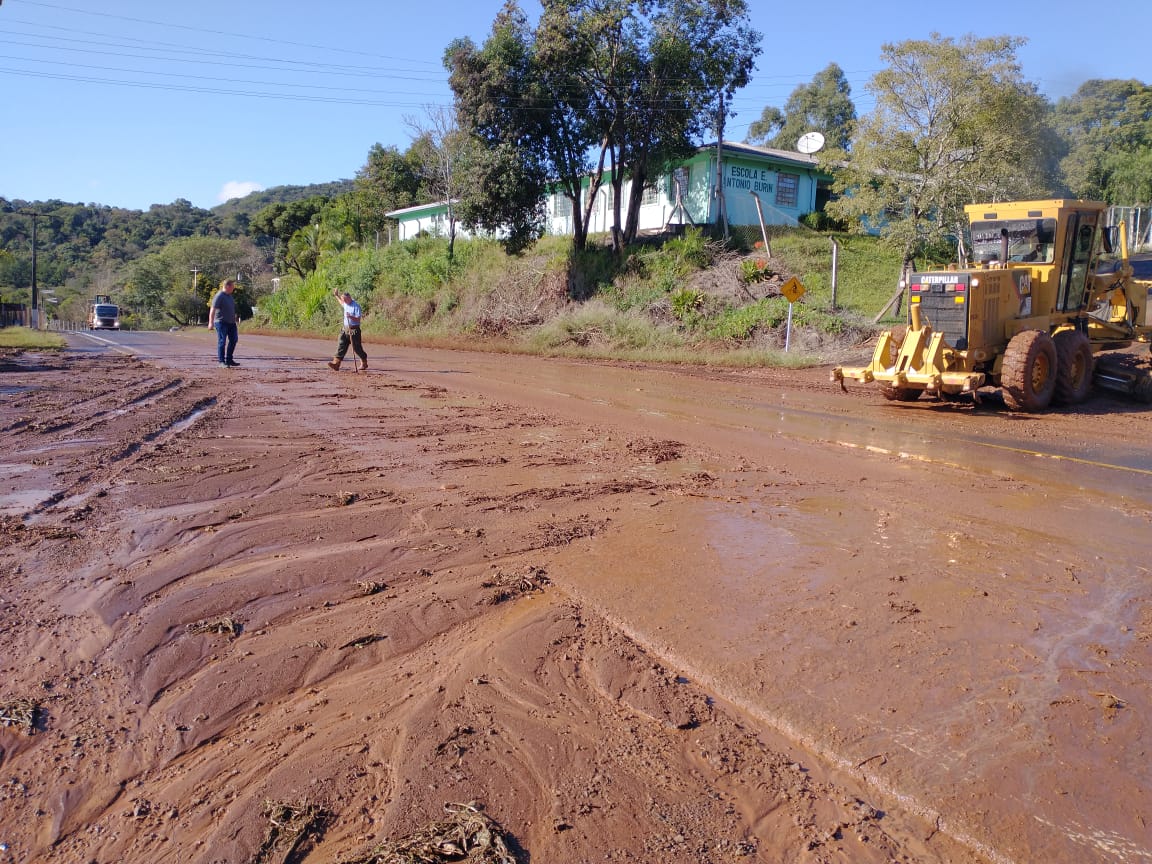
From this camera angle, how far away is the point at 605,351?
2312 centimetres

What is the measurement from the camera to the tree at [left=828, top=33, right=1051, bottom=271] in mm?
21438

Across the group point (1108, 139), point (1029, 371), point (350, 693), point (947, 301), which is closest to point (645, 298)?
point (947, 301)

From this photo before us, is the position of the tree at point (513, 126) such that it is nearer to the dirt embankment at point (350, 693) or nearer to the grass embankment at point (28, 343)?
the grass embankment at point (28, 343)

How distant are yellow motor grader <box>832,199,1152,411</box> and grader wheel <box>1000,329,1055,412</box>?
1cm

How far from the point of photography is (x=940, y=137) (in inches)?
875

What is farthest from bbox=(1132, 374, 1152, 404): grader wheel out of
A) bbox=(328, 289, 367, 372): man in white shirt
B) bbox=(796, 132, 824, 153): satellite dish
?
bbox=(796, 132, 824, 153): satellite dish

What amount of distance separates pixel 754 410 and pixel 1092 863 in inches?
396

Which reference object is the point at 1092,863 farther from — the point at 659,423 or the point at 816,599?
the point at 659,423

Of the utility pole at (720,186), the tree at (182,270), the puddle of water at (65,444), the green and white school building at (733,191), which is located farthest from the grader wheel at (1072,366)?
the tree at (182,270)

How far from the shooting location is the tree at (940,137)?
2144cm

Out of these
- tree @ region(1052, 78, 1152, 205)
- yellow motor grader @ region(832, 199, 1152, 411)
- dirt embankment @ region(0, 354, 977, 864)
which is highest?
tree @ region(1052, 78, 1152, 205)

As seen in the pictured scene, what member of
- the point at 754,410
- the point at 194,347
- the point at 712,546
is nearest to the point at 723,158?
the point at 194,347

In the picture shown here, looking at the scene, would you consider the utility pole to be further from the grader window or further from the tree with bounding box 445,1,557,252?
the grader window

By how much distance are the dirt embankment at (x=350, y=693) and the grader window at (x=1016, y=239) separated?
8766 mm
